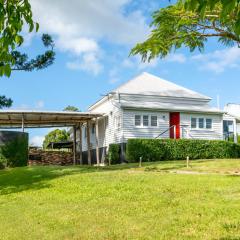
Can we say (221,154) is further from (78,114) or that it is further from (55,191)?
(55,191)

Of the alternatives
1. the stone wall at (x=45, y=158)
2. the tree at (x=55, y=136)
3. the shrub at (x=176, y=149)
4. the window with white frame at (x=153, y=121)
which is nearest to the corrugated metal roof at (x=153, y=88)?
the window with white frame at (x=153, y=121)

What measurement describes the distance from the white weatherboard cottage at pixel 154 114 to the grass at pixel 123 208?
601 inches

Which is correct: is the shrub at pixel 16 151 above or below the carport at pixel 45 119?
below

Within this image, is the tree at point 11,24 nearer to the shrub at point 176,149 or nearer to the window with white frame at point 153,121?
the shrub at point 176,149

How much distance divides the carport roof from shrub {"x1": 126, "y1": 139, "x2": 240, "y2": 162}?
459cm

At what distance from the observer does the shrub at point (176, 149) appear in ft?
106

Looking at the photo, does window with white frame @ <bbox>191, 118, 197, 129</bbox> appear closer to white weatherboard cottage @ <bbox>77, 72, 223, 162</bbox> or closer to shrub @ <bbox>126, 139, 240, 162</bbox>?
white weatherboard cottage @ <bbox>77, 72, 223, 162</bbox>

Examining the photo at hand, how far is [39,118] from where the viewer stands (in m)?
37.1

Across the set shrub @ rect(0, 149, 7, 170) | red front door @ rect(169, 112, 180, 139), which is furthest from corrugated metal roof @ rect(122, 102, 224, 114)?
shrub @ rect(0, 149, 7, 170)

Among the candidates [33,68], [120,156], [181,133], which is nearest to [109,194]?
[33,68]

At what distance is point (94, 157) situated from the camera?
3953cm

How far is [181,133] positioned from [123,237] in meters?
27.1

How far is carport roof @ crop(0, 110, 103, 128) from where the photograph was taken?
32.5 meters

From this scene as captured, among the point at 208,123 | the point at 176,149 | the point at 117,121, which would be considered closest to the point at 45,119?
the point at 117,121
